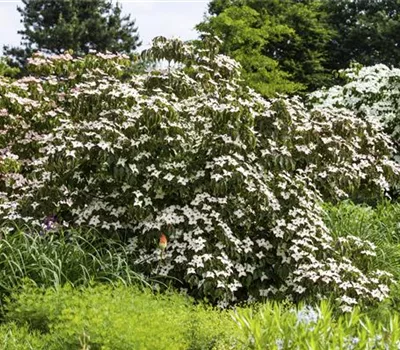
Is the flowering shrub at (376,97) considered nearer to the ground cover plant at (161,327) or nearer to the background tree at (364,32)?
the ground cover plant at (161,327)

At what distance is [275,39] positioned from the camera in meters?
23.3

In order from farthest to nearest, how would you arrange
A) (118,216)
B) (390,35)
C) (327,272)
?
(390,35)
(118,216)
(327,272)

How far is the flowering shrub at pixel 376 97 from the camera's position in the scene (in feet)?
39.1

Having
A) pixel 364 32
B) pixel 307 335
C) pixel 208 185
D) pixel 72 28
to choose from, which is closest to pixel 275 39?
pixel 364 32

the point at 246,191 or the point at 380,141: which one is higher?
the point at 380,141

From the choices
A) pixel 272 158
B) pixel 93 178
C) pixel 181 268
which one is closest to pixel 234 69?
pixel 272 158

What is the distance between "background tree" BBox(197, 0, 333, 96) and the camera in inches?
828

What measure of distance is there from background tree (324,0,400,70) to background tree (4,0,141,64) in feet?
29.0

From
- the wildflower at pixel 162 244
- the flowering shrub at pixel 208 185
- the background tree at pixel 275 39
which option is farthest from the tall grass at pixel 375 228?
the background tree at pixel 275 39

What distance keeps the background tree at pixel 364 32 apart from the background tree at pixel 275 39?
923 millimetres

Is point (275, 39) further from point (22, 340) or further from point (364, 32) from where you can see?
point (22, 340)

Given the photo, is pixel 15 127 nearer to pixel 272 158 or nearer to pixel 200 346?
pixel 272 158

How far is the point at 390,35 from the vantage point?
26438 millimetres

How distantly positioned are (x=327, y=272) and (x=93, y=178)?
223 cm
